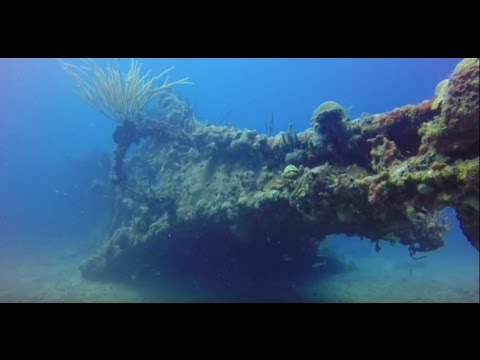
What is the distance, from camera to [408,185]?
4.78 m

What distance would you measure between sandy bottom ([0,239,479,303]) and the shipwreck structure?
1.03m

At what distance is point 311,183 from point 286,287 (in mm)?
3919

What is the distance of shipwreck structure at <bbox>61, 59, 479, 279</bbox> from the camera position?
15.3 feet

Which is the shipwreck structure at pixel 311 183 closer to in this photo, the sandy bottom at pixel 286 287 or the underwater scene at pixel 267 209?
the underwater scene at pixel 267 209

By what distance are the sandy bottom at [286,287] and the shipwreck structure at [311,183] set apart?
3.38 feet

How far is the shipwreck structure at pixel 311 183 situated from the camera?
183 inches

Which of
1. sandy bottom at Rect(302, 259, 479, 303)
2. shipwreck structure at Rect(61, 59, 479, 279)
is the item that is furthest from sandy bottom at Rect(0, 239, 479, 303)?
shipwreck structure at Rect(61, 59, 479, 279)

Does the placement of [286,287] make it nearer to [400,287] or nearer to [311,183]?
[311,183]

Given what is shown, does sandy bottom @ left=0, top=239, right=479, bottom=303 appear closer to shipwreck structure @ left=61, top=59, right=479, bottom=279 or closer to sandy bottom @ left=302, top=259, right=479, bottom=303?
sandy bottom @ left=302, top=259, right=479, bottom=303

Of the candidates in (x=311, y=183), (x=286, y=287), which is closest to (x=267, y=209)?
(x=311, y=183)

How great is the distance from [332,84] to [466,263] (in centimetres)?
6024

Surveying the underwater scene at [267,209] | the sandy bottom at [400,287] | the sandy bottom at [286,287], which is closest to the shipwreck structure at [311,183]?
the underwater scene at [267,209]

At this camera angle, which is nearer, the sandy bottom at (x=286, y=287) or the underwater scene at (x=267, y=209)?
the underwater scene at (x=267, y=209)
